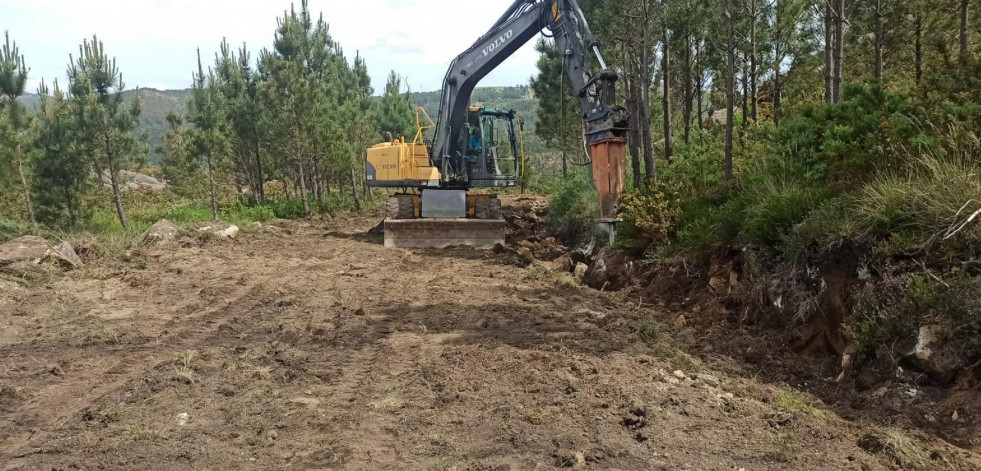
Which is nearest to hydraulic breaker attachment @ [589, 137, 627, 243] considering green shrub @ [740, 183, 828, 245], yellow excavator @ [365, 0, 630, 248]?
green shrub @ [740, 183, 828, 245]

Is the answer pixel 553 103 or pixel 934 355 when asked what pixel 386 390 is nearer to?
pixel 934 355

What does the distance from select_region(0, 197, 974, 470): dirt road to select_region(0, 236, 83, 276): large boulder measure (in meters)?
1.47

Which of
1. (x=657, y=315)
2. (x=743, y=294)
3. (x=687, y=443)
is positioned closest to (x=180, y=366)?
(x=687, y=443)

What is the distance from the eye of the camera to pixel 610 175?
9.62m

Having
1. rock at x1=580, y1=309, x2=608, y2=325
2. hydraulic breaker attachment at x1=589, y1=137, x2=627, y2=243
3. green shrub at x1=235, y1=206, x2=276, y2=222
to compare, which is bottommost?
rock at x1=580, y1=309, x2=608, y2=325

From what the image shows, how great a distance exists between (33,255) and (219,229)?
5352mm

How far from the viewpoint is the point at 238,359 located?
613 cm

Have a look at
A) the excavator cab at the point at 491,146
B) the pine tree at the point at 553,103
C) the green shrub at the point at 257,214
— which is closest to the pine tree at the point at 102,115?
the green shrub at the point at 257,214

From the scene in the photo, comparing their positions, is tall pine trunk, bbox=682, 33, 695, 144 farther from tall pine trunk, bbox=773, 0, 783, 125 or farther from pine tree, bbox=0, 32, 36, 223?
pine tree, bbox=0, 32, 36, 223

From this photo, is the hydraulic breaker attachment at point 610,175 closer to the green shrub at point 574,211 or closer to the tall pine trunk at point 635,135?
the tall pine trunk at point 635,135

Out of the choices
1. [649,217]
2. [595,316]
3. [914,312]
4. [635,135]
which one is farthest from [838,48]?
[914,312]

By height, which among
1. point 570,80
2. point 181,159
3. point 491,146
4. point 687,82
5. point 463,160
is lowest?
point 463,160

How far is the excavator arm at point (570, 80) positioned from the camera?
9648 millimetres

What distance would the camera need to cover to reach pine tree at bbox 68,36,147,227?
17844 mm
